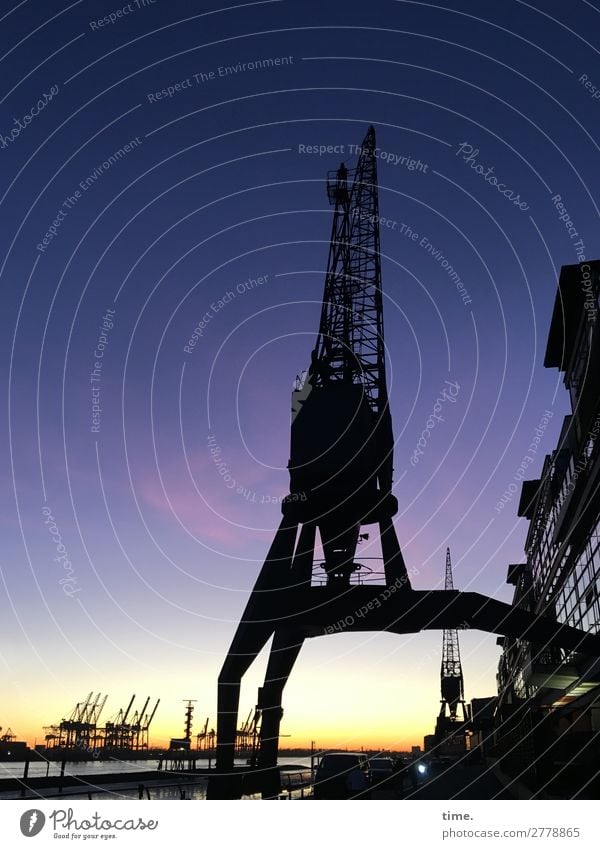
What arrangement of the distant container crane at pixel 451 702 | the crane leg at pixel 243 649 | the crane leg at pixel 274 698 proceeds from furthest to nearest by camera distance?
the distant container crane at pixel 451 702
the crane leg at pixel 274 698
the crane leg at pixel 243 649

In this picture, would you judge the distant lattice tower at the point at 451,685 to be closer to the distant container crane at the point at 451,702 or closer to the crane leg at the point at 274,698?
the distant container crane at the point at 451,702

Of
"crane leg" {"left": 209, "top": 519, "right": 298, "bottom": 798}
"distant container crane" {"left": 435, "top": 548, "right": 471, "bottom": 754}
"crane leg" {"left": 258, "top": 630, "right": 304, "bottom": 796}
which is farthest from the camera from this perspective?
"distant container crane" {"left": 435, "top": 548, "right": 471, "bottom": 754}

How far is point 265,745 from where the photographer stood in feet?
97.9

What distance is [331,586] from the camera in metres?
28.5

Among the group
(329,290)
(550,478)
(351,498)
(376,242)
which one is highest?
(376,242)

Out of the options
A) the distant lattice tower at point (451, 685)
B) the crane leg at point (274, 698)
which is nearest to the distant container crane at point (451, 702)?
the distant lattice tower at point (451, 685)

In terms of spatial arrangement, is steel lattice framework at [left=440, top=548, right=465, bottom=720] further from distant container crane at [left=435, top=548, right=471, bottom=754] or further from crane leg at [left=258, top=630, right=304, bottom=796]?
crane leg at [left=258, top=630, right=304, bottom=796]

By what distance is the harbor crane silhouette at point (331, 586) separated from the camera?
2709 centimetres

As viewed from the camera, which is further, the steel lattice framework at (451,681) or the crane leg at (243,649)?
the steel lattice framework at (451,681)

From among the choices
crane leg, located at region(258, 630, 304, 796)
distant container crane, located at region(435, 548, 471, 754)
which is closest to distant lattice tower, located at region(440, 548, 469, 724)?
distant container crane, located at region(435, 548, 471, 754)

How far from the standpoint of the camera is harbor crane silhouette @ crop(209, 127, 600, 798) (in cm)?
2709
